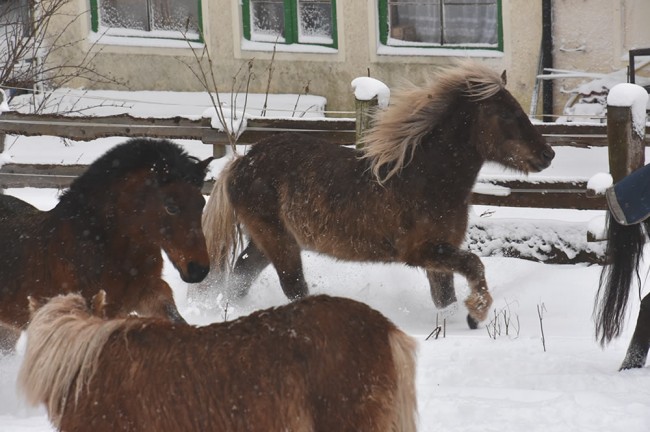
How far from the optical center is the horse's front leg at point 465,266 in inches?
261

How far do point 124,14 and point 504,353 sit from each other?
1162 centimetres

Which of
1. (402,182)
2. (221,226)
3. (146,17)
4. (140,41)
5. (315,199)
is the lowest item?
(221,226)

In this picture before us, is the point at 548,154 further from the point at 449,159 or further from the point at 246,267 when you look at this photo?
the point at 246,267

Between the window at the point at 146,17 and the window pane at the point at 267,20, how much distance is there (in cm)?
91

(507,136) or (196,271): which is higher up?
(507,136)

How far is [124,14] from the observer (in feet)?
51.7

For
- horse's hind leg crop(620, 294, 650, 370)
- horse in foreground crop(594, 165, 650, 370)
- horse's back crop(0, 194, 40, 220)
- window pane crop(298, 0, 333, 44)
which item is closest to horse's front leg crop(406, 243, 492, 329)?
horse in foreground crop(594, 165, 650, 370)

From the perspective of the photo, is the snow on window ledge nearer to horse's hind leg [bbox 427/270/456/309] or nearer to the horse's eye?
horse's hind leg [bbox 427/270/456/309]

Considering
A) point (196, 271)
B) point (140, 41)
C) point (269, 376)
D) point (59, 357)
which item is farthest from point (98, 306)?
point (140, 41)

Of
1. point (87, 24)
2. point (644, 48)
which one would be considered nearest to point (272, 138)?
point (644, 48)

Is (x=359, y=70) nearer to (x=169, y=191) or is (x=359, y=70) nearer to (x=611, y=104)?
(x=611, y=104)

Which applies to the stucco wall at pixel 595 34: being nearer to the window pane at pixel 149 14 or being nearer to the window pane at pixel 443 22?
the window pane at pixel 443 22

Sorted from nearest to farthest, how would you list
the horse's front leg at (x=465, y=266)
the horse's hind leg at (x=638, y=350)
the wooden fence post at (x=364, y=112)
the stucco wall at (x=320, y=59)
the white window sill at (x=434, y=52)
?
the horse's hind leg at (x=638, y=350) → the horse's front leg at (x=465, y=266) → the wooden fence post at (x=364, y=112) → the stucco wall at (x=320, y=59) → the white window sill at (x=434, y=52)

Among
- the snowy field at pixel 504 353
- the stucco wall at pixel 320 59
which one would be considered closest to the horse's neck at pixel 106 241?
the snowy field at pixel 504 353
